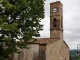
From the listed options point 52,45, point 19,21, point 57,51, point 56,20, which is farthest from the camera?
point 56,20

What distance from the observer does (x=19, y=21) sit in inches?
495

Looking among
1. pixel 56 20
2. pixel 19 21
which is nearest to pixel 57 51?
pixel 56 20

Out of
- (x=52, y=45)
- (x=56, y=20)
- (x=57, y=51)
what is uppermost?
(x=56, y=20)

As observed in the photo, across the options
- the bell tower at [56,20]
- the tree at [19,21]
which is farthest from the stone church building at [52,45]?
the tree at [19,21]

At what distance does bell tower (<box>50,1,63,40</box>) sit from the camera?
2845 centimetres

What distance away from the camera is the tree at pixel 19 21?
11797 millimetres

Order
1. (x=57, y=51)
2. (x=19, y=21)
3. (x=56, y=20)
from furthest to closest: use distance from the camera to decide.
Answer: (x=56, y=20), (x=57, y=51), (x=19, y=21)

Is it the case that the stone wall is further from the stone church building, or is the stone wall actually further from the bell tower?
the bell tower

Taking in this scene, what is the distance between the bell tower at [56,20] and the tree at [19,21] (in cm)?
1484

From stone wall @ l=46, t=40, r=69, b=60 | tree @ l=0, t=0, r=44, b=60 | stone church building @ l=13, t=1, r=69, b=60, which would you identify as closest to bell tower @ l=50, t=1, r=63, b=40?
stone church building @ l=13, t=1, r=69, b=60

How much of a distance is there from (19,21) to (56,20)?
55.4 ft

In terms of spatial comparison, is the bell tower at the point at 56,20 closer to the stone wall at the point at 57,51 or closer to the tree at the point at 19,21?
the stone wall at the point at 57,51

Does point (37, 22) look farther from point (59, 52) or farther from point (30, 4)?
point (59, 52)

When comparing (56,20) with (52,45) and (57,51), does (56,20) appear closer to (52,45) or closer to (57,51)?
(52,45)
